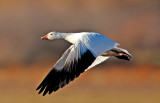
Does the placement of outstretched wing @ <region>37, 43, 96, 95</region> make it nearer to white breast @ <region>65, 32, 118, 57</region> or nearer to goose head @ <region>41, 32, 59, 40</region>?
white breast @ <region>65, 32, 118, 57</region>

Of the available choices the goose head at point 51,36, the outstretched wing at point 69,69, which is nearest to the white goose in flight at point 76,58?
the outstretched wing at point 69,69

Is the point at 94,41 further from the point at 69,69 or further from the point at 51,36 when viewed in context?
the point at 51,36

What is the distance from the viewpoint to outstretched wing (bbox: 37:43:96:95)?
898cm

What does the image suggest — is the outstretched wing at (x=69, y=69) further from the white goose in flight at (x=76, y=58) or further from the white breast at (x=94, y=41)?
the white breast at (x=94, y=41)

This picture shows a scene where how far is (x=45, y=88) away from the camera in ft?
31.3

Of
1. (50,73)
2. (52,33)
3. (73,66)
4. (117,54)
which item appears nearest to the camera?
(73,66)

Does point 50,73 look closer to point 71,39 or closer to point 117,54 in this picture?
point 71,39

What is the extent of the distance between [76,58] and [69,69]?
29 cm

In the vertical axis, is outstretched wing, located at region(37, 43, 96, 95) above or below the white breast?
below

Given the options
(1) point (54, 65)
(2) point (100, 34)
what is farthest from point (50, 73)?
(2) point (100, 34)

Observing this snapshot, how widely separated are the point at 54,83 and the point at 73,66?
703mm

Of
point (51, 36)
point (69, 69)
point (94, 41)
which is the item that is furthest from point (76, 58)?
point (51, 36)

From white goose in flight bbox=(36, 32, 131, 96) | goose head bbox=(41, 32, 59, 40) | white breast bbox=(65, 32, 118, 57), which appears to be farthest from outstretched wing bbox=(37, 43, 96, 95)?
goose head bbox=(41, 32, 59, 40)

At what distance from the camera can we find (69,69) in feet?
30.0
